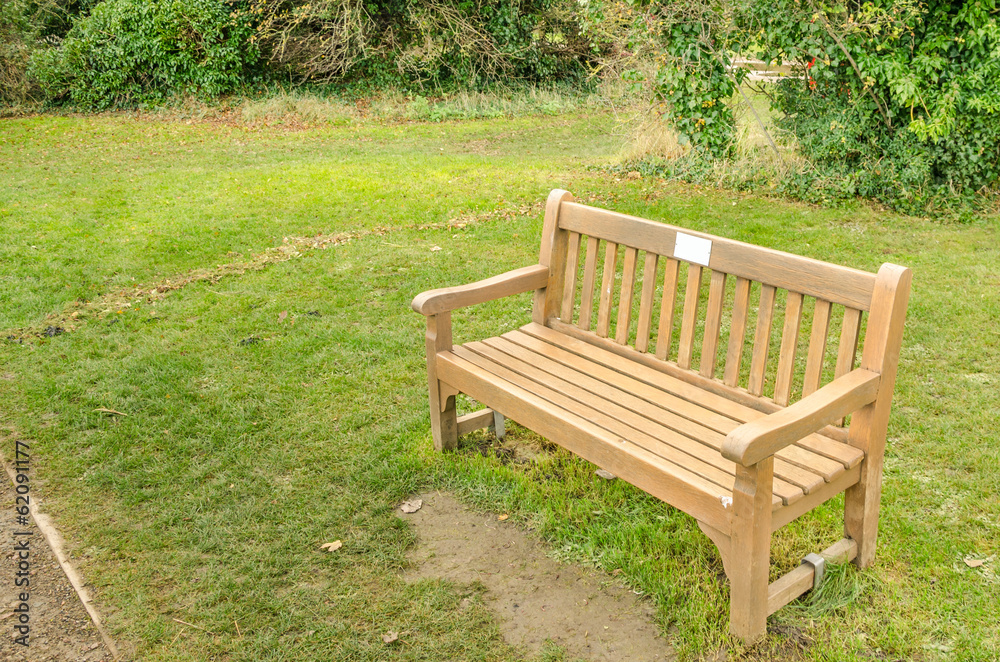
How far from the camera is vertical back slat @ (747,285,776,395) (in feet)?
10.5

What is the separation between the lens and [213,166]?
37.3ft

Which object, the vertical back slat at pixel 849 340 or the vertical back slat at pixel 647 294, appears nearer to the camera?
the vertical back slat at pixel 849 340

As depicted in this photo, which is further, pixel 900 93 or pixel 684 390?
pixel 900 93

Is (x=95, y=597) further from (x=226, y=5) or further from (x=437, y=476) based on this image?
(x=226, y=5)

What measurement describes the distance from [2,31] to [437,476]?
17444mm

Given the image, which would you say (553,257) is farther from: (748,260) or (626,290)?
(748,260)

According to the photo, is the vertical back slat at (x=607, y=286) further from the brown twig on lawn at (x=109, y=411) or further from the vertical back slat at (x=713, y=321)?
the brown twig on lawn at (x=109, y=411)

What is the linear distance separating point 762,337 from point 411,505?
175 cm

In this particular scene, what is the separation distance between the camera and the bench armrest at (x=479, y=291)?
3846mm

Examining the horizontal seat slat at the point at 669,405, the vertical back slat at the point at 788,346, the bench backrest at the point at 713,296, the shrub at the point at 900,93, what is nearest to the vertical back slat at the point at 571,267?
the bench backrest at the point at 713,296

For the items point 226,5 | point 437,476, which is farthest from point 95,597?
point 226,5

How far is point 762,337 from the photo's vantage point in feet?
10.6

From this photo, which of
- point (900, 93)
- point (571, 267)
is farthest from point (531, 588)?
point (900, 93)

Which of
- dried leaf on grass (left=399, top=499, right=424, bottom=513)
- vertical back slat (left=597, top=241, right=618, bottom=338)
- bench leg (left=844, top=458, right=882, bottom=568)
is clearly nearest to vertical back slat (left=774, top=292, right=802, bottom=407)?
bench leg (left=844, top=458, right=882, bottom=568)
